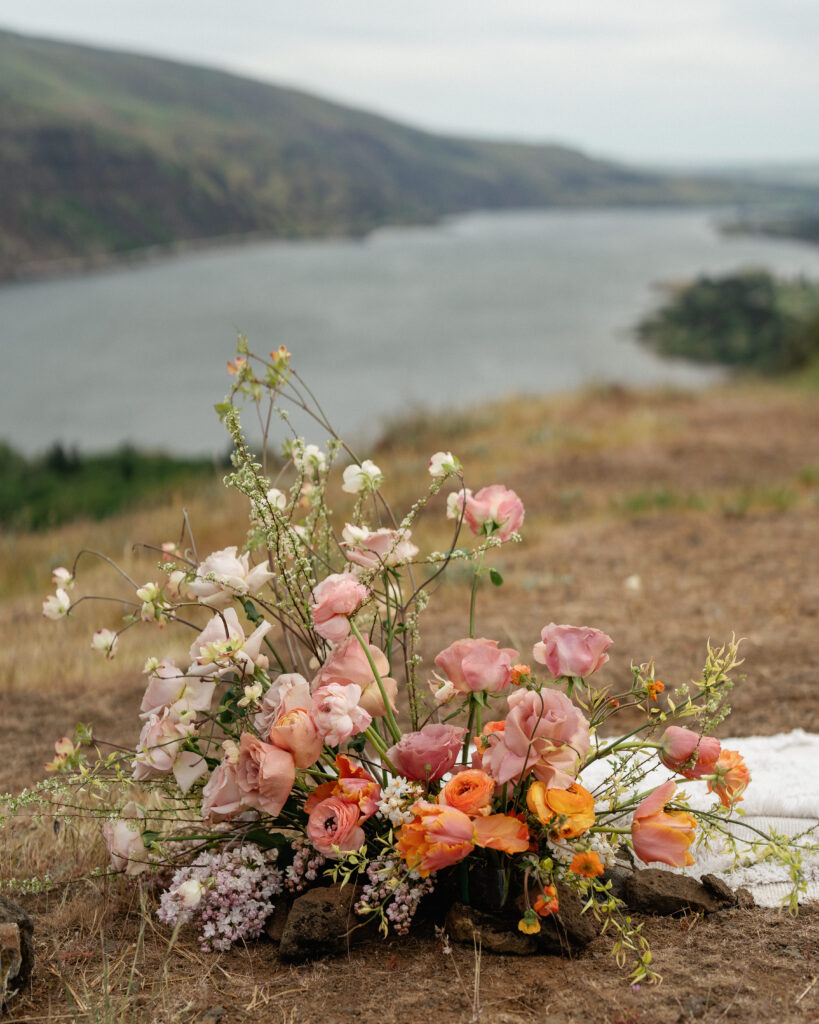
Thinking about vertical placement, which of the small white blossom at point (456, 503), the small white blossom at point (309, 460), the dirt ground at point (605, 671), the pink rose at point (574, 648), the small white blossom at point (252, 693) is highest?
the small white blossom at point (309, 460)

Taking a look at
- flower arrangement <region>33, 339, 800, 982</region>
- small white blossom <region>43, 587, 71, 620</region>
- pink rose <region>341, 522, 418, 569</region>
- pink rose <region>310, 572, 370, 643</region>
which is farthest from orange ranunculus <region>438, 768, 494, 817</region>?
small white blossom <region>43, 587, 71, 620</region>

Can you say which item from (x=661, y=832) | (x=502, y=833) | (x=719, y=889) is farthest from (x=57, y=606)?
(x=719, y=889)

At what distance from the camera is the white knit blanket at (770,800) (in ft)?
7.29

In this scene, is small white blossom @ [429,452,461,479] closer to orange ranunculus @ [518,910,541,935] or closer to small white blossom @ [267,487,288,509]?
small white blossom @ [267,487,288,509]

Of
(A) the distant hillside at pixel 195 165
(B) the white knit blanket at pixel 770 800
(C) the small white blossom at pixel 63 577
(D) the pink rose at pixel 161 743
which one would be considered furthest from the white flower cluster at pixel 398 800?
(A) the distant hillside at pixel 195 165

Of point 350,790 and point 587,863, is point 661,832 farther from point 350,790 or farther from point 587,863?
point 350,790

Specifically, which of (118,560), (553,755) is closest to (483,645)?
(553,755)

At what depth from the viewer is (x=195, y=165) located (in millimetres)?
44906

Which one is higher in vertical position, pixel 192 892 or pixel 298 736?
pixel 298 736

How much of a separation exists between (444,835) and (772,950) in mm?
789

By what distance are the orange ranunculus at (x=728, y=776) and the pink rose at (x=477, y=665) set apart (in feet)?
1.58

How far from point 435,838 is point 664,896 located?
0.69m

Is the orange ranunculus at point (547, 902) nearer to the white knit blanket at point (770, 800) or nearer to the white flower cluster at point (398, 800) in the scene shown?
the white flower cluster at point (398, 800)

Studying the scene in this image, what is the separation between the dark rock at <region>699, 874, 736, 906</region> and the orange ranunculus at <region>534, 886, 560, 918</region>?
0.57 metres
